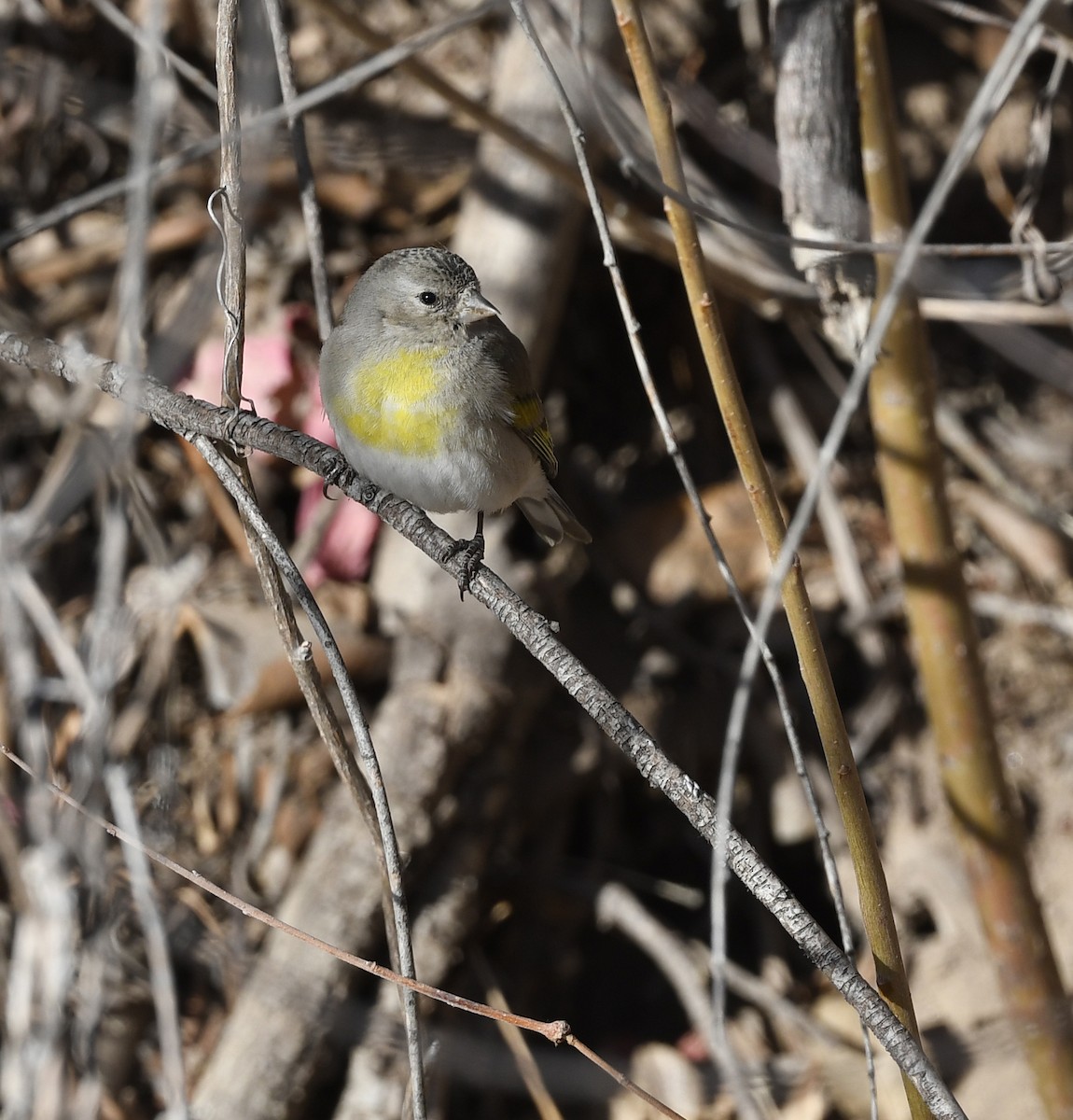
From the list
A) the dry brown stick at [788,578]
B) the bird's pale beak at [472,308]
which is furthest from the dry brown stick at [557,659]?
the bird's pale beak at [472,308]

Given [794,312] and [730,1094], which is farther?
[794,312]

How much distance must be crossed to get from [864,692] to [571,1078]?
1.74m

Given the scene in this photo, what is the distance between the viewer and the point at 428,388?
315 centimetres

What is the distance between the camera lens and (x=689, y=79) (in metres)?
4.41

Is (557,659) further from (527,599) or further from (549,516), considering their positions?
(527,599)

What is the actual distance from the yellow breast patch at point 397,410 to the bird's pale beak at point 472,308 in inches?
8.2

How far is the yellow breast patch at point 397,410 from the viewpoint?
10.2 feet

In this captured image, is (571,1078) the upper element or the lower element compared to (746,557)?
lower

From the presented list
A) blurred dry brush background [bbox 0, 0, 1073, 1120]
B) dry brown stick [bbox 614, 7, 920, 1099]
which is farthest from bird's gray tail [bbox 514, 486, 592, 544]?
dry brown stick [bbox 614, 7, 920, 1099]

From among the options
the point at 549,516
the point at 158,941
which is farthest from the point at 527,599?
the point at 158,941

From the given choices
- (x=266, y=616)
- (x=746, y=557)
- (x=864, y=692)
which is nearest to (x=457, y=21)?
(x=266, y=616)

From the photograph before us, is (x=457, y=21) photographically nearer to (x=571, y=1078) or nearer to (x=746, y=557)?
(x=746, y=557)

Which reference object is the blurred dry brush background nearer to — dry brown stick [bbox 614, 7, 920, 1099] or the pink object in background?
the pink object in background

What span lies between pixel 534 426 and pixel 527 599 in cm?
84
